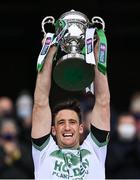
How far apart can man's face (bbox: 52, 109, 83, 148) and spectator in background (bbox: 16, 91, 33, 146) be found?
2.80 m

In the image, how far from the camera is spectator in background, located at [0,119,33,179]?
937cm

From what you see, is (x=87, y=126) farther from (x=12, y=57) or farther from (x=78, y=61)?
(x=12, y=57)

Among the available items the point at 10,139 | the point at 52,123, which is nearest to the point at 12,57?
the point at 10,139

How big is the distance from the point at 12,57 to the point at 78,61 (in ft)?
25.7

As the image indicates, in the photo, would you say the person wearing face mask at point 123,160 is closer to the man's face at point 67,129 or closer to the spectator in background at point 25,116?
the spectator in background at point 25,116

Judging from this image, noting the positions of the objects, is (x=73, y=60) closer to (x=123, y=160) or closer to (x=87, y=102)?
(x=123, y=160)

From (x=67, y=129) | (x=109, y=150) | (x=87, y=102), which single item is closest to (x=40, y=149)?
(x=67, y=129)

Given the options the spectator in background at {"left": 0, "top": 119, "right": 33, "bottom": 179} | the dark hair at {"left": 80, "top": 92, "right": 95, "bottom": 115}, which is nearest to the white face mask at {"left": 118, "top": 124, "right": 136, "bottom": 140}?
the dark hair at {"left": 80, "top": 92, "right": 95, "bottom": 115}

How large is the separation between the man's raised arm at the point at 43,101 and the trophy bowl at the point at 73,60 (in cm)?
6

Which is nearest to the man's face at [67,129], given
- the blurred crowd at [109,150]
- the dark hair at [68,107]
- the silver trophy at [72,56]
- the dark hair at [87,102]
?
the dark hair at [68,107]

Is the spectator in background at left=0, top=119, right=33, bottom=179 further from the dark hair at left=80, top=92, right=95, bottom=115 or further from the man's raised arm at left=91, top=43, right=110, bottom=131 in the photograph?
the man's raised arm at left=91, top=43, right=110, bottom=131

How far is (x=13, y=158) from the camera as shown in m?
9.41

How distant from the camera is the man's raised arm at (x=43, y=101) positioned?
7.03 metres

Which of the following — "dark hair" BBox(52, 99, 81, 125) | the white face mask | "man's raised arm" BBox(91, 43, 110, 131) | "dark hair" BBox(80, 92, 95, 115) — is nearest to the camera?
"man's raised arm" BBox(91, 43, 110, 131)
